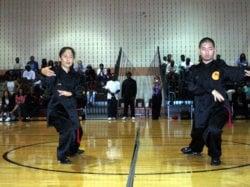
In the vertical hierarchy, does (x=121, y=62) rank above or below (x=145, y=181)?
above

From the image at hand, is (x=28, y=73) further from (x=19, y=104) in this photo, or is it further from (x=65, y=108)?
(x=65, y=108)

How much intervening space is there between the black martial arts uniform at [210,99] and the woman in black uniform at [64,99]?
1778 mm

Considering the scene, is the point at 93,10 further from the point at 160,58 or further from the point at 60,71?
the point at 60,71

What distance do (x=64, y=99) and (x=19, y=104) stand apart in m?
11.3

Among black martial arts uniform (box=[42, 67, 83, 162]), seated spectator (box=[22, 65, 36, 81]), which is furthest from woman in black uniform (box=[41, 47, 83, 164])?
seated spectator (box=[22, 65, 36, 81])

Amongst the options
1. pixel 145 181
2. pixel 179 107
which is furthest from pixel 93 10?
pixel 145 181

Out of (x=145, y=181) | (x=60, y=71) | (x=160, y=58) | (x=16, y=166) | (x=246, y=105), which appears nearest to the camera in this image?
(x=145, y=181)

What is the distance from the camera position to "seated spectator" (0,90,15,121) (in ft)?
58.9

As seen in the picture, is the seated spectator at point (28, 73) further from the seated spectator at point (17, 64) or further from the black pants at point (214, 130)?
the black pants at point (214, 130)

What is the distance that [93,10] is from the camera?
23891 mm

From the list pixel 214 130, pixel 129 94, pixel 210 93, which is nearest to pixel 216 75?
pixel 210 93

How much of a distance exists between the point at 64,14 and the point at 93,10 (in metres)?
1.46

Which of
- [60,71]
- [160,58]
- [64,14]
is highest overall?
[64,14]

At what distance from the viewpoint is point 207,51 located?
7.09 meters
